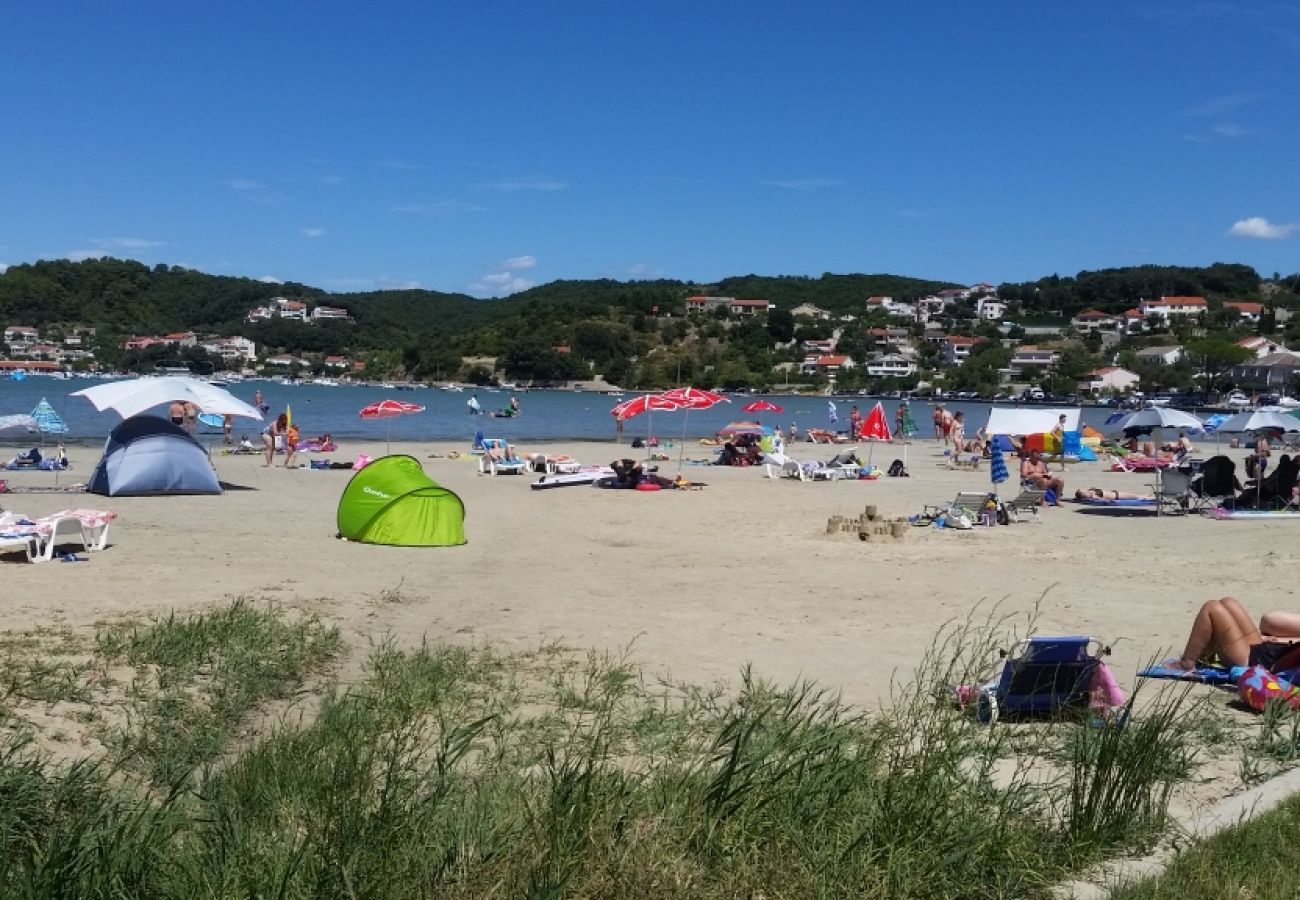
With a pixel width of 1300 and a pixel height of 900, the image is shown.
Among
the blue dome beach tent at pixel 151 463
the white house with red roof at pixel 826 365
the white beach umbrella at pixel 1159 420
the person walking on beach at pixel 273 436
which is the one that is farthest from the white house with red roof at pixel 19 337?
the white beach umbrella at pixel 1159 420

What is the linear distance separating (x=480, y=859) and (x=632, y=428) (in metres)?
53.9

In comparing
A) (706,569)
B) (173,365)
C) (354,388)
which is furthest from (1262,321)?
(706,569)

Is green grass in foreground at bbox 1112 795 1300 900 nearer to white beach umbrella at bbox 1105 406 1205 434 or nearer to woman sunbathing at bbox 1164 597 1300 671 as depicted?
woman sunbathing at bbox 1164 597 1300 671

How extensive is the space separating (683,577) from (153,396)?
10398 millimetres

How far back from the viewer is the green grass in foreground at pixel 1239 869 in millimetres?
3801

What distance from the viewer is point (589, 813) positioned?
13.0ft

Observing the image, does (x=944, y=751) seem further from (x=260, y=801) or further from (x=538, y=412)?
(x=538, y=412)

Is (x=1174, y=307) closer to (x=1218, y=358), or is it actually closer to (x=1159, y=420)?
(x=1218, y=358)

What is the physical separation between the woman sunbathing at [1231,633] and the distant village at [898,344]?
105m

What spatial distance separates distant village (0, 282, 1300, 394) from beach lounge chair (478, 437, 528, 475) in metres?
91.9

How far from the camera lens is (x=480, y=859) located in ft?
12.1

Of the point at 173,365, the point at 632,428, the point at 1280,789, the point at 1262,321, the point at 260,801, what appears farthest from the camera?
the point at 1262,321

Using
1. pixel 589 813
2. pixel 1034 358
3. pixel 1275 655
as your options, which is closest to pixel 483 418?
pixel 1275 655

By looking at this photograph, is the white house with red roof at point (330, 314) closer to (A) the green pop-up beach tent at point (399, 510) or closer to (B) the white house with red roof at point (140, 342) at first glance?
(B) the white house with red roof at point (140, 342)
